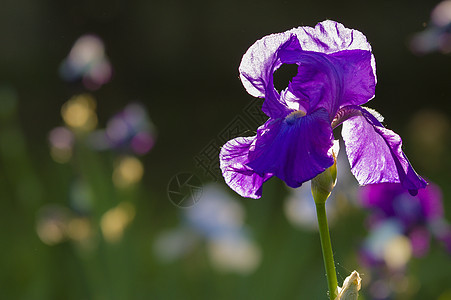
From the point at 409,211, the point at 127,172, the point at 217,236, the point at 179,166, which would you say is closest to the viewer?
the point at 409,211

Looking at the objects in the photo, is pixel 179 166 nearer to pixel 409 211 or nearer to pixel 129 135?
pixel 129 135

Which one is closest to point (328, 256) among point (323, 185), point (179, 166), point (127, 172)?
point (323, 185)

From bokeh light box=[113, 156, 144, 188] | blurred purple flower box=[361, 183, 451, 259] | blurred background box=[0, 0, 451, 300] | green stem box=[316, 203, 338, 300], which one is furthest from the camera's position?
bokeh light box=[113, 156, 144, 188]

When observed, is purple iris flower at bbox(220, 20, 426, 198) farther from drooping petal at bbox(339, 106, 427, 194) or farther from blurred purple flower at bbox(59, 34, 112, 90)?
blurred purple flower at bbox(59, 34, 112, 90)

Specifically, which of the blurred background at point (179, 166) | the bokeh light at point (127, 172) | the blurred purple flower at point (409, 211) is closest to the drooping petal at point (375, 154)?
the blurred background at point (179, 166)

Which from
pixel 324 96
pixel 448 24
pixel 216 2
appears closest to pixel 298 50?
pixel 324 96

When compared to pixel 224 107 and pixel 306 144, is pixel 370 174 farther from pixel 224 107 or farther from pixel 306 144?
pixel 224 107

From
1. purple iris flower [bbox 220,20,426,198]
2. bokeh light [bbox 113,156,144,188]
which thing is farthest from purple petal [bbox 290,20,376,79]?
bokeh light [bbox 113,156,144,188]
